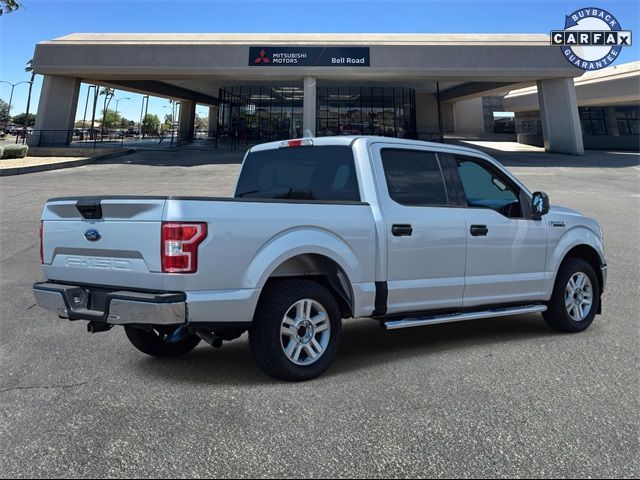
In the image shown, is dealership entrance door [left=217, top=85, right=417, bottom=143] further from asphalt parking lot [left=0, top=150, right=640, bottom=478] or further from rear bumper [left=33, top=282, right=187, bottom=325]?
rear bumper [left=33, top=282, right=187, bottom=325]

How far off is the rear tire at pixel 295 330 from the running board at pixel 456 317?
54 centimetres

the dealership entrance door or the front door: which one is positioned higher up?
the dealership entrance door

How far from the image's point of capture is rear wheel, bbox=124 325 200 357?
434 cm

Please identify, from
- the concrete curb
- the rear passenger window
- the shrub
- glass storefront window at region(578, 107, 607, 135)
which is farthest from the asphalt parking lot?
glass storefront window at region(578, 107, 607, 135)

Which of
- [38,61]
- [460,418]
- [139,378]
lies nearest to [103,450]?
[139,378]

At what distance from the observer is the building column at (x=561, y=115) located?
102 ft

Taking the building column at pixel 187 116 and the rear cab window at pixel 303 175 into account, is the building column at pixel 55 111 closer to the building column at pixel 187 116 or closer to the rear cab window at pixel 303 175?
the building column at pixel 187 116

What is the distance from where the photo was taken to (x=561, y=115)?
31.9m

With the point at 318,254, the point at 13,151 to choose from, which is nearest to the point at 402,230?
the point at 318,254

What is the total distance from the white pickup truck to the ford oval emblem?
1cm

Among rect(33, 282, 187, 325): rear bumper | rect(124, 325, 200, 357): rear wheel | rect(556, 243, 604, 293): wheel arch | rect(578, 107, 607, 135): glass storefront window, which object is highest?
rect(578, 107, 607, 135): glass storefront window

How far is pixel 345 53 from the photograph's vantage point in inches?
1164

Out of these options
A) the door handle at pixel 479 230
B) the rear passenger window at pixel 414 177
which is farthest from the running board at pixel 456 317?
the rear passenger window at pixel 414 177

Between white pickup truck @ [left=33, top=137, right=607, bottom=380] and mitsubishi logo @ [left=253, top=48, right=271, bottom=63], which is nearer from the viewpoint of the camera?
white pickup truck @ [left=33, top=137, right=607, bottom=380]
